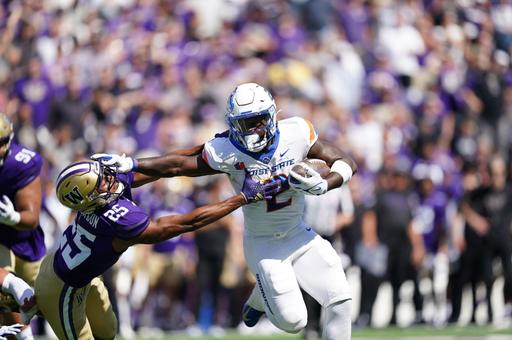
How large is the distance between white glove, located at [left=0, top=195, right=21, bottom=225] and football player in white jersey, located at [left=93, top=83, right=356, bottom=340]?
0.91 meters

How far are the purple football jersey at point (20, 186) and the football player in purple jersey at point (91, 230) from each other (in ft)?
3.24

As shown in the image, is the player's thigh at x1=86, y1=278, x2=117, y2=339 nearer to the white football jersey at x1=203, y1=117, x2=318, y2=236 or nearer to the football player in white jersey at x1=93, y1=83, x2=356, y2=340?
the football player in white jersey at x1=93, y1=83, x2=356, y2=340

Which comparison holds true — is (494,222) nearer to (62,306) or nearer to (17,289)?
(62,306)

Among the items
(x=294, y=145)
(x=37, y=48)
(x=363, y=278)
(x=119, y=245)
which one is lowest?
(x=363, y=278)

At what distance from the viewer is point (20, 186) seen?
→ 8.87 m

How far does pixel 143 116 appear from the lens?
14.7 m

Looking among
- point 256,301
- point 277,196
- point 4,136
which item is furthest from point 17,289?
point 277,196

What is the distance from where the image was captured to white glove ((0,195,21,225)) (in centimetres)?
845

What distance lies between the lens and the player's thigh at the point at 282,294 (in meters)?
8.12

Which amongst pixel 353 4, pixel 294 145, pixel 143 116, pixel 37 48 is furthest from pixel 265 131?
pixel 353 4

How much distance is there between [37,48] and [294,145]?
805cm

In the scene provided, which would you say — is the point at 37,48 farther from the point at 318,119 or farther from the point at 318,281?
the point at 318,281

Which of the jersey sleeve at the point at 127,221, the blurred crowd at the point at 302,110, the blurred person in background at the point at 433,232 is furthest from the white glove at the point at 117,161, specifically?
the blurred person in background at the point at 433,232

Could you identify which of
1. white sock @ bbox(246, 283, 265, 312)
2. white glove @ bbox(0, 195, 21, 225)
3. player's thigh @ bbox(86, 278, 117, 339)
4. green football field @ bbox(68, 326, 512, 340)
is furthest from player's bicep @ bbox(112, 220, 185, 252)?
green football field @ bbox(68, 326, 512, 340)
